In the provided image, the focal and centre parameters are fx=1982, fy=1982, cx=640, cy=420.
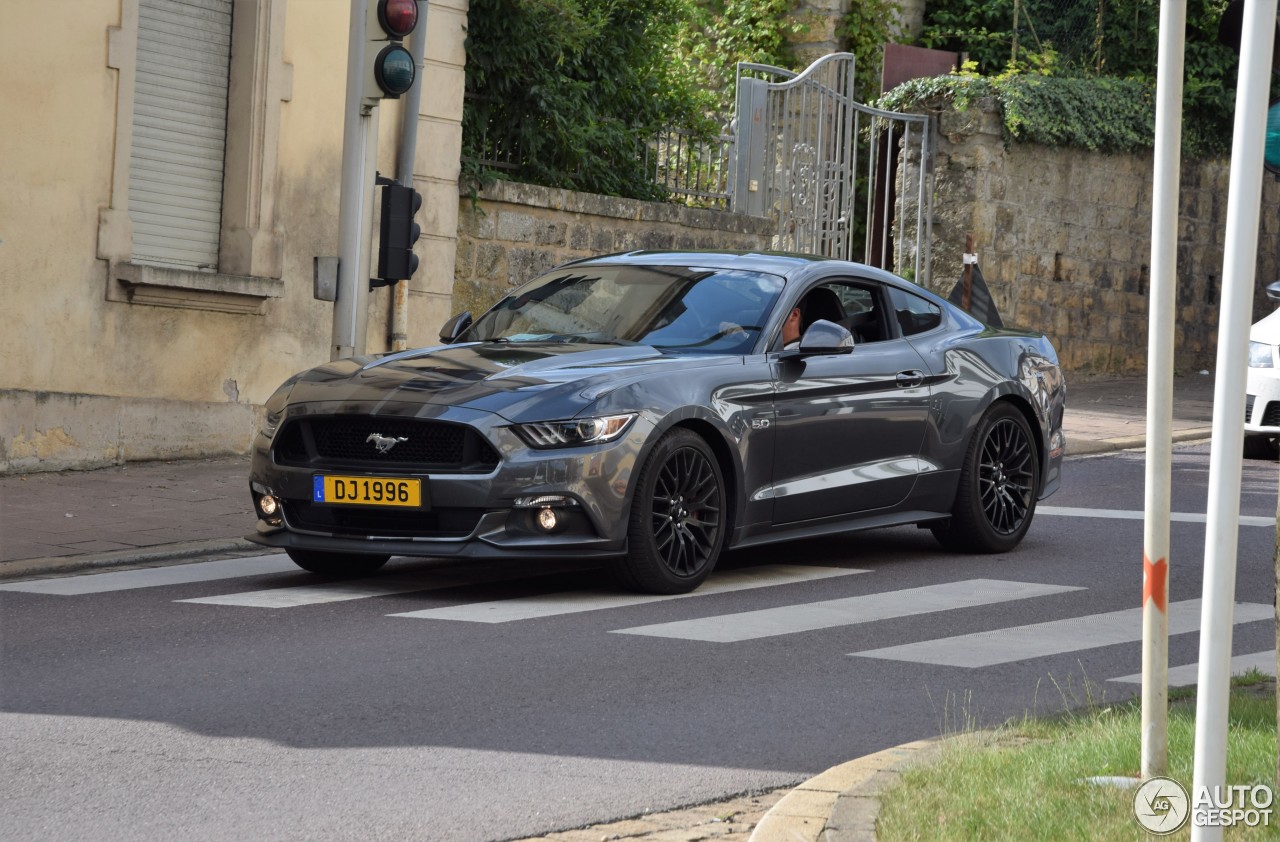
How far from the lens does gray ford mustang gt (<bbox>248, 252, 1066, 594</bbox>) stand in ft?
27.3

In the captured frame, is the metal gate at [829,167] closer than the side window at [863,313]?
No

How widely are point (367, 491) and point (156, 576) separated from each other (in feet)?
5.17

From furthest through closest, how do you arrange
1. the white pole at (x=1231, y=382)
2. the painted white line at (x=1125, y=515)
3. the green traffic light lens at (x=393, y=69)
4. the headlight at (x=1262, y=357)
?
1. the headlight at (x=1262, y=357)
2. the painted white line at (x=1125, y=515)
3. the green traffic light lens at (x=393, y=69)
4. the white pole at (x=1231, y=382)

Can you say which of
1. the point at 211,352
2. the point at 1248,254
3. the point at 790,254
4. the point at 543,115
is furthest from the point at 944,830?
the point at 543,115

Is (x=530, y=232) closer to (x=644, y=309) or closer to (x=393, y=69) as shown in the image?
(x=393, y=69)

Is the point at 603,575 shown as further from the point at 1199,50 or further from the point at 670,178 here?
the point at 1199,50

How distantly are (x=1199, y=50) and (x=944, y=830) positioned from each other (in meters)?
22.1

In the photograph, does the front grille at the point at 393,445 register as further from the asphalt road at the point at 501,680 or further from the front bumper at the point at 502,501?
the asphalt road at the point at 501,680

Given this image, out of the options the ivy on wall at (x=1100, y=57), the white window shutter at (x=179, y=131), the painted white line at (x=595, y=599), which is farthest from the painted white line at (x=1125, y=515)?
the ivy on wall at (x=1100, y=57)

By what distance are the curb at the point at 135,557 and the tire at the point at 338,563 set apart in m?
1.03

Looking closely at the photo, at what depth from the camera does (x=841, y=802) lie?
4965 mm

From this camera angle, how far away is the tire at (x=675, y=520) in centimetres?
855

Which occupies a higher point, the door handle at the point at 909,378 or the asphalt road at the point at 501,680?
the door handle at the point at 909,378

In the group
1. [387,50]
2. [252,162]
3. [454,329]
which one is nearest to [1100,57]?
[252,162]
